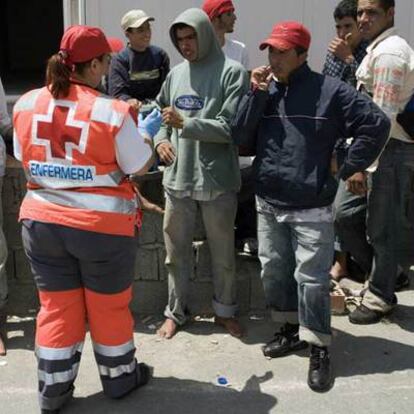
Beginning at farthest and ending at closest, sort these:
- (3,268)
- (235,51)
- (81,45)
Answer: (235,51)
(3,268)
(81,45)

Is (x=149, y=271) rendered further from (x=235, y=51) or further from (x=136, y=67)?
(x=235, y=51)

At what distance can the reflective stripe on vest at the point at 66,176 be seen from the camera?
290cm

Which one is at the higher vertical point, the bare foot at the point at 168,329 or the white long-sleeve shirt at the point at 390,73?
the white long-sleeve shirt at the point at 390,73

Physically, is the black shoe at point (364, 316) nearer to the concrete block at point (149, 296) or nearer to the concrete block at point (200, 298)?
the concrete block at point (200, 298)

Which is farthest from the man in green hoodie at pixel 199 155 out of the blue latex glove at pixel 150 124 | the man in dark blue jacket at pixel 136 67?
the man in dark blue jacket at pixel 136 67

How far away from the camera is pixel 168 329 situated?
4.02 m

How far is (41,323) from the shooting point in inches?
122

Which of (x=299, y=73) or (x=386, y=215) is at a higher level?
(x=299, y=73)

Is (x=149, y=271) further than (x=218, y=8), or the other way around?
(x=218, y=8)

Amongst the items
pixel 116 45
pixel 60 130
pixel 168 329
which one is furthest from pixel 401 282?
pixel 116 45

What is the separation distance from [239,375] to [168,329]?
26.0 inches

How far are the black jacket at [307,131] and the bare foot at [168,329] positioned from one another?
1.13 meters

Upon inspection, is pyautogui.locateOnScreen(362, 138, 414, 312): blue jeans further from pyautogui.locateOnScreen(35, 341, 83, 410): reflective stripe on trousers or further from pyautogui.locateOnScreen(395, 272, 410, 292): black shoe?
pyautogui.locateOnScreen(35, 341, 83, 410): reflective stripe on trousers

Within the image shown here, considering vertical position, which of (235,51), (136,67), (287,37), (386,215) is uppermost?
(287,37)
